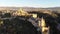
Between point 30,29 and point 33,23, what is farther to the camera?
point 33,23

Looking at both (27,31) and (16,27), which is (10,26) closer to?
(16,27)

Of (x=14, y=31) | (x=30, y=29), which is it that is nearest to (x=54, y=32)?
(x=30, y=29)

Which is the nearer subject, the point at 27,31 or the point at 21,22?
the point at 27,31

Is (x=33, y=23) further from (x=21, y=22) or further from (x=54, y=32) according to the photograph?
(x=54, y=32)

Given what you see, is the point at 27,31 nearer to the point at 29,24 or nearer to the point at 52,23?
the point at 29,24

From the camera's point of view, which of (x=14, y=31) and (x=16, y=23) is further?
(x=16, y=23)

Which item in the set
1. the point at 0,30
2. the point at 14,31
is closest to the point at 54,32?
the point at 14,31

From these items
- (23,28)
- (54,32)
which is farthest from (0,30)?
(54,32)

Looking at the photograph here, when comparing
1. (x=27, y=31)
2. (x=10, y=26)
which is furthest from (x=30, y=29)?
(x=10, y=26)
